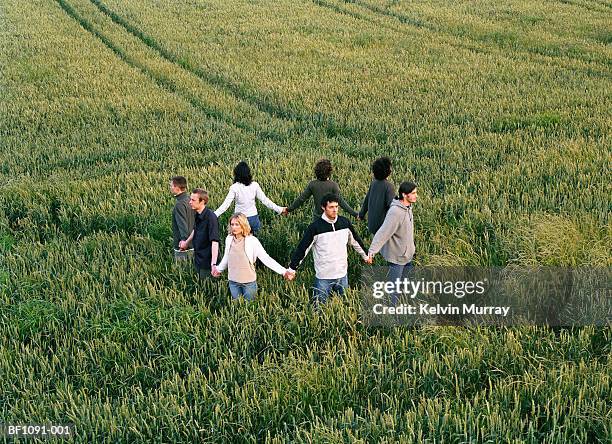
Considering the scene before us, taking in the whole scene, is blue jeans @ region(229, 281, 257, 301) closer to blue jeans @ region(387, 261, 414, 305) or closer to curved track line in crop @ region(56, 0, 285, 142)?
blue jeans @ region(387, 261, 414, 305)

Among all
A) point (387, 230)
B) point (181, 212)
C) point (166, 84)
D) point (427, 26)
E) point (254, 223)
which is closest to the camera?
point (387, 230)

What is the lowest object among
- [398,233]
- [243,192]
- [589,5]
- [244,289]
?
[244,289]

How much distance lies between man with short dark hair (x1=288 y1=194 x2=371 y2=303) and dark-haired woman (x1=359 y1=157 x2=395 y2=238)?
906 mm

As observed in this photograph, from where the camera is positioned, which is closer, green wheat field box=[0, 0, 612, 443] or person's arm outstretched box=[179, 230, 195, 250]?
green wheat field box=[0, 0, 612, 443]

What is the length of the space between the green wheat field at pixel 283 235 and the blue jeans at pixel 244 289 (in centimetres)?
11

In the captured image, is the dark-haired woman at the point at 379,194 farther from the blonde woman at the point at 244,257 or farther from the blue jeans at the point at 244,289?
the blue jeans at the point at 244,289

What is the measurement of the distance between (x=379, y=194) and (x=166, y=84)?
1389cm

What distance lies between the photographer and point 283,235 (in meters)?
7.61

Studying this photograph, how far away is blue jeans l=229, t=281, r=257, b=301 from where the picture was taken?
5.85m

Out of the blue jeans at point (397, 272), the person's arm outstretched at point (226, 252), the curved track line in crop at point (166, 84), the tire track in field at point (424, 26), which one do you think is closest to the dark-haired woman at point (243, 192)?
the person's arm outstretched at point (226, 252)

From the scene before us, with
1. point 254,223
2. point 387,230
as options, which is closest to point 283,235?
point 254,223

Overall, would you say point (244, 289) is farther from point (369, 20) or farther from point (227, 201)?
point (369, 20)

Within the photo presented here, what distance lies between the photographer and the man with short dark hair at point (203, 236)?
6.07 m

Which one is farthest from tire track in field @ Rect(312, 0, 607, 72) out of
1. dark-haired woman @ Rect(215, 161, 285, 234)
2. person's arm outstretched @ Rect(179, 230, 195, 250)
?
person's arm outstretched @ Rect(179, 230, 195, 250)
